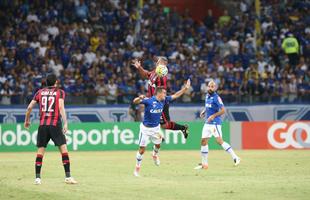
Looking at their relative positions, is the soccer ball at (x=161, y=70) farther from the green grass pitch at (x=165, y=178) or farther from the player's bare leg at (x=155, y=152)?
the green grass pitch at (x=165, y=178)

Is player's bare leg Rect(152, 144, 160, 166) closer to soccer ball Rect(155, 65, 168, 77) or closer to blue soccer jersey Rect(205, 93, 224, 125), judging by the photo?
blue soccer jersey Rect(205, 93, 224, 125)

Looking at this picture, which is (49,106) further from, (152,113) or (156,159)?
(156,159)

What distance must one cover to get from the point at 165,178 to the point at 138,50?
1758cm

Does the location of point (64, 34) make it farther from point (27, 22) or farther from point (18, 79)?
point (18, 79)

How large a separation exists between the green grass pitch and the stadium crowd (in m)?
6.49

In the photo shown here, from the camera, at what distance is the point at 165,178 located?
18.6 metres

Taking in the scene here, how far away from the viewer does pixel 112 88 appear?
33125mm

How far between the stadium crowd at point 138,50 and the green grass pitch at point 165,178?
649 cm

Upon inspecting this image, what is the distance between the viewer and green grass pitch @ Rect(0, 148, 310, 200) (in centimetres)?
1537

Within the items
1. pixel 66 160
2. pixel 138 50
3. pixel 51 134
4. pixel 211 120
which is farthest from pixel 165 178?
pixel 138 50

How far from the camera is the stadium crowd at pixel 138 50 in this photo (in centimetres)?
3306

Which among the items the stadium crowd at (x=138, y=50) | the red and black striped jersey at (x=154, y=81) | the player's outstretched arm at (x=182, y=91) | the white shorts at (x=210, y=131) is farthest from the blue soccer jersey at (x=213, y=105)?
the stadium crowd at (x=138, y=50)

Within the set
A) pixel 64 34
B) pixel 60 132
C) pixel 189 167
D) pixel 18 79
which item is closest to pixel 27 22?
pixel 64 34

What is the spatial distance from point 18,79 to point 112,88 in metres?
3.93
